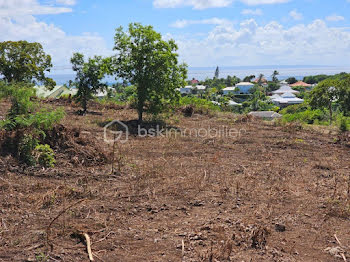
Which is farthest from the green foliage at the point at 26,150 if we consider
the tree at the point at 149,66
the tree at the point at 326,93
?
the tree at the point at 326,93

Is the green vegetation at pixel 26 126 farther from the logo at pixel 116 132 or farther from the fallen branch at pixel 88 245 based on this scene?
the fallen branch at pixel 88 245

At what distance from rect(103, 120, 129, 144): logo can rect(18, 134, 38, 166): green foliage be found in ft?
8.57

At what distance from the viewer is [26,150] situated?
237 inches

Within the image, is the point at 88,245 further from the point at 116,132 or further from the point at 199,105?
the point at 199,105

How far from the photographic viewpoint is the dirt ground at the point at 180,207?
366 cm

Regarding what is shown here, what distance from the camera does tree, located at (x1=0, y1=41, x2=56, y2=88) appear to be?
16156 mm

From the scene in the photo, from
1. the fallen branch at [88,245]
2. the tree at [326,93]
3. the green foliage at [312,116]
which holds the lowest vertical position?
the fallen branch at [88,245]

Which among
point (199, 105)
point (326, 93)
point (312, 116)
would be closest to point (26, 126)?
point (199, 105)

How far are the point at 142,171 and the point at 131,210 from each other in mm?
1728

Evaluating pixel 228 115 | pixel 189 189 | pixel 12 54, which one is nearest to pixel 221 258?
pixel 189 189

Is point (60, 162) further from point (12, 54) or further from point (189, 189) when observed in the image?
point (12, 54)

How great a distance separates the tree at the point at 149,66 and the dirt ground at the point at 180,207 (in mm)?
3613

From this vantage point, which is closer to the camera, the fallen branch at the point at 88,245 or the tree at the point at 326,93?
the fallen branch at the point at 88,245

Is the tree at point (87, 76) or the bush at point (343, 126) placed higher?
the tree at point (87, 76)
